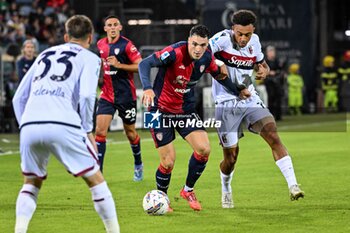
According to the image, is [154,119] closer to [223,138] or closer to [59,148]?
[223,138]

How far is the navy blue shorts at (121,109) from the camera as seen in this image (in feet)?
48.2

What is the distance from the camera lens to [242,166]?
667 inches

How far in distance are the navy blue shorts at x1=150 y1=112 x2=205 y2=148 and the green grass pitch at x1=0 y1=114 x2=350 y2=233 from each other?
898 mm

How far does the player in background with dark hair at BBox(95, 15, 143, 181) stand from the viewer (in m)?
14.7

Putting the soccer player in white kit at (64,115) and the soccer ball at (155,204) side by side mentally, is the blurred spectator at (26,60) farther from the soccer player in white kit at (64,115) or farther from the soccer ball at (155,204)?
the soccer player in white kit at (64,115)

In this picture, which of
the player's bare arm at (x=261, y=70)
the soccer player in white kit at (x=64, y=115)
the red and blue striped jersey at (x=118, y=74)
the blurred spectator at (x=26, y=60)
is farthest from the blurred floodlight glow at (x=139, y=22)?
the soccer player in white kit at (x=64, y=115)

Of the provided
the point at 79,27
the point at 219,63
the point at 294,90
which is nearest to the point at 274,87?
the point at 294,90

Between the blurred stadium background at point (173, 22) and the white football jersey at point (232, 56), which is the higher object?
the white football jersey at point (232, 56)

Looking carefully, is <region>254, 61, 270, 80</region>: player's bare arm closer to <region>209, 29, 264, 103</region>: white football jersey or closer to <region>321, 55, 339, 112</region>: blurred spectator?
<region>209, 29, 264, 103</region>: white football jersey

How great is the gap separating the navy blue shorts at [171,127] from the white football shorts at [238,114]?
1.51 feet

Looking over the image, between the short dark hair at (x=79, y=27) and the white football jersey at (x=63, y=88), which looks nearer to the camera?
the white football jersey at (x=63, y=88)

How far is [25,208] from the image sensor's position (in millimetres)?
8547

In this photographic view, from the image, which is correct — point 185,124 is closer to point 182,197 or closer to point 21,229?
point 182,197

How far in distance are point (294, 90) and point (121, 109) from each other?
20.2 metres
